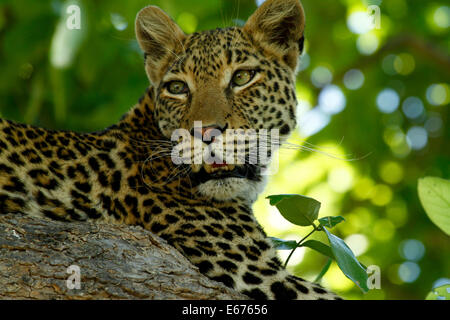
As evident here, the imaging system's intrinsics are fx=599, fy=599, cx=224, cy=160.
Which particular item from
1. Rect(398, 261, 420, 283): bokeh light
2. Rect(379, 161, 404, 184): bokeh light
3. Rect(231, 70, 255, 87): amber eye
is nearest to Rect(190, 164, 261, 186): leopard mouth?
Rect(231, 70, 255, 87): amber eye

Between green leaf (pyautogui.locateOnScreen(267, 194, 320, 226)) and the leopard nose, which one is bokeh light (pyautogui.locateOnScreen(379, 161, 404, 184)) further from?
green leaf (pyautogui.locateOnScreen(267, 194, 320, 226))

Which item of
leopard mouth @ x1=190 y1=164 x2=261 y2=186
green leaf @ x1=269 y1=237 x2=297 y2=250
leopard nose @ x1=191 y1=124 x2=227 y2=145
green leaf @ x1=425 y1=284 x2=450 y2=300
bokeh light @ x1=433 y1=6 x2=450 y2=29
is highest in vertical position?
bokeh light @ x1=433 y1=6 x2=450 y2=29

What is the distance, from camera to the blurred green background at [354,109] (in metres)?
8.33

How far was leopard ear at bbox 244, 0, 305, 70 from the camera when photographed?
221 inches

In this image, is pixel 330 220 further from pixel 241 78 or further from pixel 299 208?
pixel 241 78

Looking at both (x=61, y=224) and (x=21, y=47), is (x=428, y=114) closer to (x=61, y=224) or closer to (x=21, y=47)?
(x=21, y=47)

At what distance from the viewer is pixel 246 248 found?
4.45m

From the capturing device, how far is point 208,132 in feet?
15.2

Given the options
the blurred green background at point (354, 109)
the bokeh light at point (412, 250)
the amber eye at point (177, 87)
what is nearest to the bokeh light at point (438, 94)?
the blurred green background at point (354, 109)

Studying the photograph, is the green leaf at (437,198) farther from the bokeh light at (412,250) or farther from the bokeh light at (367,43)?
the bokeh light at (367,43)

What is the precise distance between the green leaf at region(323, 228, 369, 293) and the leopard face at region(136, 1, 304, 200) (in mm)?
1556

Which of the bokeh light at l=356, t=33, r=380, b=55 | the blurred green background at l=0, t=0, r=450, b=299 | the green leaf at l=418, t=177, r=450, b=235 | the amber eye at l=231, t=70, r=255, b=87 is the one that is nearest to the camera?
the green leaf at l=418, t=177, r=450, b=235

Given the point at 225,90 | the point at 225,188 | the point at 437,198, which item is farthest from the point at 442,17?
the point at 437,198

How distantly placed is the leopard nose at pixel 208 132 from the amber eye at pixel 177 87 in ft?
2.35
